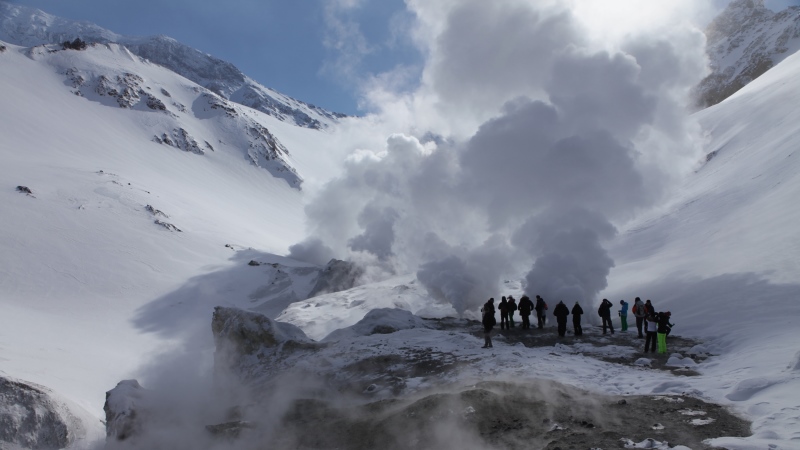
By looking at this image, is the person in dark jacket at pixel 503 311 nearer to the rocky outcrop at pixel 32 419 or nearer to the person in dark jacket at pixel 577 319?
the person in dark jacket at pixel 577 319

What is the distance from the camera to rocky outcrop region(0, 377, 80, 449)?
13.2 metres

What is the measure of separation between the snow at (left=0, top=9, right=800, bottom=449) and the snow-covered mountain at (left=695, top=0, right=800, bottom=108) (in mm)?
65084

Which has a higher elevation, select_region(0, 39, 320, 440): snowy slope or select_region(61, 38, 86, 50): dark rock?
select_region(61, 38, 86, 50): dark rock

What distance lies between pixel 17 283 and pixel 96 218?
12657 mm

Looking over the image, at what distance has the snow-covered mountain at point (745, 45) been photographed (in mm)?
96312

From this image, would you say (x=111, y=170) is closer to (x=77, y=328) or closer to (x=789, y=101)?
(x=77, y=328)

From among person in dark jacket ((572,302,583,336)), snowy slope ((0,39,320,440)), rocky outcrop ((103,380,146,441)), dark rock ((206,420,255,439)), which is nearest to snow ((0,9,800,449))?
snowy slope ((0,39,320,440))

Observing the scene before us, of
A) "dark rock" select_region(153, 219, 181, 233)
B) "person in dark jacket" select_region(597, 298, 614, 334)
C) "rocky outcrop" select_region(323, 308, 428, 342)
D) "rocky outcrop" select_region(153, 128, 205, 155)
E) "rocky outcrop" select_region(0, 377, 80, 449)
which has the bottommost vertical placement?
"rocky outcrop" select_region(0, 377, 80, 449)

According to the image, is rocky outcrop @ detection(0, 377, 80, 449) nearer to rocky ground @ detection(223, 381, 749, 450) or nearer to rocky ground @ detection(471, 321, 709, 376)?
rocky ground @ detection(223, 381, 749, 450)

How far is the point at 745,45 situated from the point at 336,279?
113m

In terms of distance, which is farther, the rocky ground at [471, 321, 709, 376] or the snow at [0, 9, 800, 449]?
the rocky ground at [471, 321, 709, 376]

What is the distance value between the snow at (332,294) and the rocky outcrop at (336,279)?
178 cm

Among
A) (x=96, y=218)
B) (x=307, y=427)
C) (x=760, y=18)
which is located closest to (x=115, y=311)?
(x=96, y=218)

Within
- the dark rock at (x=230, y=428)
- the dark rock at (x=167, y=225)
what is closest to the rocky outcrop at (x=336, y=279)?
the dark rock at (x=167, y=225)
